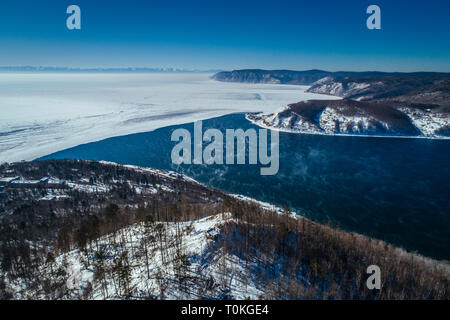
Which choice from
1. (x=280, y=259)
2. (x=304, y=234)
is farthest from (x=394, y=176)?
(x=280, y=259)

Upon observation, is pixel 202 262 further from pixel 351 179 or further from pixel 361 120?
pixel 361 120

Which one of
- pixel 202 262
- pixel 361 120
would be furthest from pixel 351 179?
pixel 361 120

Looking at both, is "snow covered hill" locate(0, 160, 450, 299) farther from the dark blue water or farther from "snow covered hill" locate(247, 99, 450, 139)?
"snow covered hill" locate(247, 99, 450, 139)

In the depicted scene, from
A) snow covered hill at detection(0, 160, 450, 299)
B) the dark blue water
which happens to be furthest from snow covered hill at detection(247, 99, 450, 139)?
snow covered hill at detection(0, 160, 450, 299)

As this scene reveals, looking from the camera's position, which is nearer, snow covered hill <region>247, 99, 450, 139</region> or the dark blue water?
the dark blue water

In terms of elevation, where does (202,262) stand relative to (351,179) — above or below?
above

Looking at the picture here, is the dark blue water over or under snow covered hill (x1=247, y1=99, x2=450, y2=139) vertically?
under

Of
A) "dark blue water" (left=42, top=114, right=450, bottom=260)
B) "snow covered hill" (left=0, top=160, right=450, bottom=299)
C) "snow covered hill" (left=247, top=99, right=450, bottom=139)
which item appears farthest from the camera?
"snow covered hill" (left=247, top=99, right=450, bottom=139)
